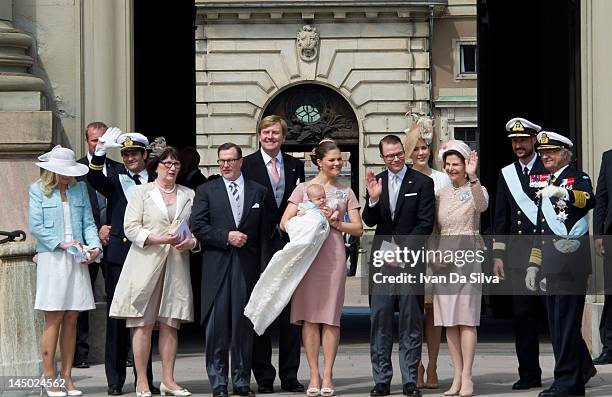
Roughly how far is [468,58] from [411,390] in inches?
1427

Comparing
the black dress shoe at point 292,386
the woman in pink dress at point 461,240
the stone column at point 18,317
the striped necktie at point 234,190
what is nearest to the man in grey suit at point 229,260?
the striped necktie at point 234,190

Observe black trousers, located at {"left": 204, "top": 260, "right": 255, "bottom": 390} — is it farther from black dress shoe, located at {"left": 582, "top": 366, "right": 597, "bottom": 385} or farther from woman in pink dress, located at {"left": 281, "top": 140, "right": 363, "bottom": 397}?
black dress shoe, located at {"left": 582, "top": 366, "right": 597, "bottom": 385}

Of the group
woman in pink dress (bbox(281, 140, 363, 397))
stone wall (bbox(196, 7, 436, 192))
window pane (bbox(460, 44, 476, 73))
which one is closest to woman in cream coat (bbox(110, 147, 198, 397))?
woman in pink dress (bbox(281, 140, 363, 397))

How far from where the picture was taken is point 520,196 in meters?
12.3

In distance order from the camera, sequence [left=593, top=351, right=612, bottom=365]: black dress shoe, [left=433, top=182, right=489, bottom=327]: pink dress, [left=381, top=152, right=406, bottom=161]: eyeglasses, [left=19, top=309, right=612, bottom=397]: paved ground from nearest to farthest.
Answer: [left=433, top=182, right=489, bottom=327]: pink dress → [left=381, top=152, right=406, bottom=161]: eyeglasses → [left=19, top=309, right=612, bottom=397]: paved ground → [left=593, top=351, right=612, bottom=365]: black dress shoe

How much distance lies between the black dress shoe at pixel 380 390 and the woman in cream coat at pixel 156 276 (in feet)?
4.56

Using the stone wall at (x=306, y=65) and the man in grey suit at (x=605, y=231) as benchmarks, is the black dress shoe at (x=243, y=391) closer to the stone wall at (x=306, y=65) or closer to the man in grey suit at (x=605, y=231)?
the man in grey suit at (x=605, y=231)

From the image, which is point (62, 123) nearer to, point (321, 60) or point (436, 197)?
point (436, 197)

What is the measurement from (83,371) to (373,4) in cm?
3265

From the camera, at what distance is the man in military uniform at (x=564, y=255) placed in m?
11.5

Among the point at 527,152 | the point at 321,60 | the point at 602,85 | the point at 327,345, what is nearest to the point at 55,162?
the point at 327,345

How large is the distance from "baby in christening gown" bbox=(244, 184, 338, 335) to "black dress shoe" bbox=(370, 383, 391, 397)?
0.91m

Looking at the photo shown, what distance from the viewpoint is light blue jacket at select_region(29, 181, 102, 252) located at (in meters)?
11.8

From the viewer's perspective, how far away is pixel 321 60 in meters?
45.7
